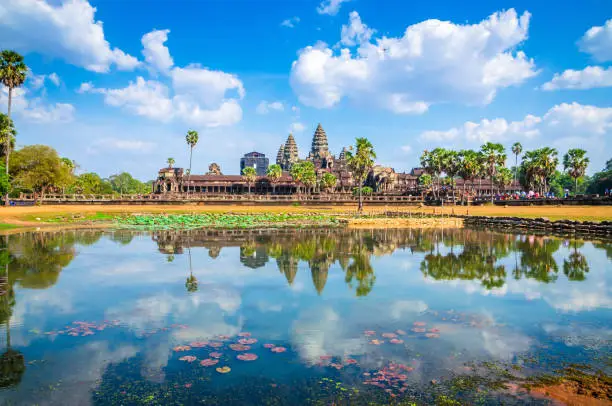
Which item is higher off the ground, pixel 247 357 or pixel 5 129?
pixel 5 129

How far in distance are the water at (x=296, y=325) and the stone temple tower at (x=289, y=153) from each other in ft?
541

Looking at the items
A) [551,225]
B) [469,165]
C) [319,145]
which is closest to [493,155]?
[469,165]

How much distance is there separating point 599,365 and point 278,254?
17097mm

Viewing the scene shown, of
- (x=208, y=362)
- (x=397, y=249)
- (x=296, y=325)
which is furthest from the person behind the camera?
(x=397, y=249)

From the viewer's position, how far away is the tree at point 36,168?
77.7 metres

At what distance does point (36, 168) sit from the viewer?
78.6m

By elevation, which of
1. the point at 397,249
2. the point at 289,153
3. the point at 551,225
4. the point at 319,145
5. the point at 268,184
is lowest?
the point at 397,249

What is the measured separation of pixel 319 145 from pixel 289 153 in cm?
1345

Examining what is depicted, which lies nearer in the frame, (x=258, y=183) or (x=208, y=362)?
(x=208, y=362)

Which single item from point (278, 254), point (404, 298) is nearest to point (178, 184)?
point (278, 254)

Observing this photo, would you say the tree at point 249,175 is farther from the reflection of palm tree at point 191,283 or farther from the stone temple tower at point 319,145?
the reflection of palm tree at point 191,283

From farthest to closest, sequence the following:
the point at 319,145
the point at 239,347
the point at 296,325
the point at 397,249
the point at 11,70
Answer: the point at 319,145, the point at 11,70, the point at 397,249, the point at 296,325, the point at 239,347

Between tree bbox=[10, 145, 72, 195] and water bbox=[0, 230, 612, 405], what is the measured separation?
209ft

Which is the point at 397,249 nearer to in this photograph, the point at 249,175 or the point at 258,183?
the point at 249,175
